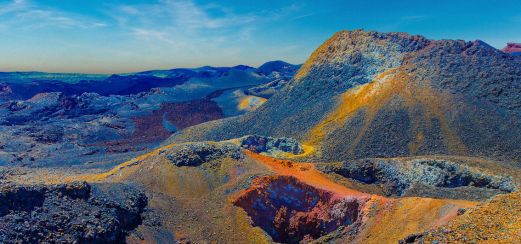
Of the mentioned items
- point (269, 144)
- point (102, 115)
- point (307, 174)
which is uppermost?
point (269, 144)

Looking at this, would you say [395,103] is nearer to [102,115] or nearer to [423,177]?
[423,177]

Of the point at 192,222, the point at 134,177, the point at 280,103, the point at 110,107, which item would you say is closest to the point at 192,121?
the point at 110,107

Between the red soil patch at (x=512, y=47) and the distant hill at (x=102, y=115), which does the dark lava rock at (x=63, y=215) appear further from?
the red soil patch at (x=512, y=47)

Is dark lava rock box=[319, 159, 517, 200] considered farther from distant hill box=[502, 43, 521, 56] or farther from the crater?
distant hill box=[502, 43, 521, 56]

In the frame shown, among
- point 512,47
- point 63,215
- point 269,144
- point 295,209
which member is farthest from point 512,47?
point 63,215

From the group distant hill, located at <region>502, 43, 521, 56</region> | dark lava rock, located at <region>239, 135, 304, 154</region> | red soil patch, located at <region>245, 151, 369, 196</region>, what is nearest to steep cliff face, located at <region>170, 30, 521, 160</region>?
dark lava rock, located at <region>239, 135, 304, 154</region>

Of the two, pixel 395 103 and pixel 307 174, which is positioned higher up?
pixel 395 103
